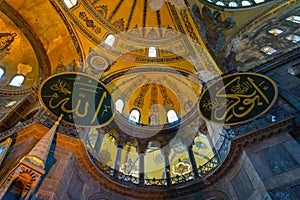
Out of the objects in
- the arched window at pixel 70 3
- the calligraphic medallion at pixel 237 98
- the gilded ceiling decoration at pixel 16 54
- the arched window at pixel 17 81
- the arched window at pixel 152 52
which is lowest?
the calligraphic medallion at pixel 237 98

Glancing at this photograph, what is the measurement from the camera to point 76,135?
7996mm

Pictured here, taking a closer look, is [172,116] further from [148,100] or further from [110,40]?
[110,40]

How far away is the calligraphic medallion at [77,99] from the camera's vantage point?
8.14 m

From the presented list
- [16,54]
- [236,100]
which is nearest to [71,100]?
[236,100]

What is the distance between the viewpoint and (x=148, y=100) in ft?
43.8

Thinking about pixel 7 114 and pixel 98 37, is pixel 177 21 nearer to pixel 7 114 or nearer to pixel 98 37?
pixel 98 37

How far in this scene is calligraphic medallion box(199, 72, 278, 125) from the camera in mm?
7230

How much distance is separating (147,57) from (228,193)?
8.57 meters

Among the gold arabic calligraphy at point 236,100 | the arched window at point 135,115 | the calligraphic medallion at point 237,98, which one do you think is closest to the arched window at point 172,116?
the arched window at point 135,115

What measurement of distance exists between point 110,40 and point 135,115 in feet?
14.1

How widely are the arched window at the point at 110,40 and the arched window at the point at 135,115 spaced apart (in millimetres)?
3740

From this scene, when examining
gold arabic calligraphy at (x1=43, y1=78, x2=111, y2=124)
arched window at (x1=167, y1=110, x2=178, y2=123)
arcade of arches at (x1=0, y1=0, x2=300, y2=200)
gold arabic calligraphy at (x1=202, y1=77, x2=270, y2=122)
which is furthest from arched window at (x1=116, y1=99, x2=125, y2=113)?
gold arabic calligraphy at (x1=202, y1=77, x2=270, y2=122)

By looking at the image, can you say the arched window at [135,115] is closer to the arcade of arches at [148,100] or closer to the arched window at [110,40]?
the arcade of arches at [148,100]

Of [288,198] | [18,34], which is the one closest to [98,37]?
[18,34]
